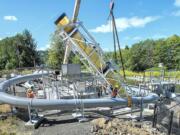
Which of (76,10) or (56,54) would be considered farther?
(56,54)

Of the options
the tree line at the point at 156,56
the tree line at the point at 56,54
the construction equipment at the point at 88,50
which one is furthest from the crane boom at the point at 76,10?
the tree line at the point at 156,56

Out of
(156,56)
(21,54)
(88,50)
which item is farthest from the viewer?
(156,56)

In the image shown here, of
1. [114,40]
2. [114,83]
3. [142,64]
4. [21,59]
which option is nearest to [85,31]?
[114,40]

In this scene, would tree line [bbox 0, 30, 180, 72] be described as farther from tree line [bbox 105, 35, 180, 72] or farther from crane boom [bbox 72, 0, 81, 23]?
crane boom [bbox 72, 0, 81, 23]

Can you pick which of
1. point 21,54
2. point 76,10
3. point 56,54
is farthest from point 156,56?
point 76,10

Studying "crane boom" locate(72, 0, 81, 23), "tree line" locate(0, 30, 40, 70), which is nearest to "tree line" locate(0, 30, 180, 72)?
"tree line" locate(0, 30, 40, 70)

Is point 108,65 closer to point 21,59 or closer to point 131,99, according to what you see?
point 131,99

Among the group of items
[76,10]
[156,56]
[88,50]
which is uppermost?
[156,56]

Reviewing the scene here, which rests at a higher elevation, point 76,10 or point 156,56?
point 156,56

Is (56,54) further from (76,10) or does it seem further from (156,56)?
(76,10)

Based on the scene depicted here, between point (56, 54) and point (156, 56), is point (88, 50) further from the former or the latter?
point (156, 56)

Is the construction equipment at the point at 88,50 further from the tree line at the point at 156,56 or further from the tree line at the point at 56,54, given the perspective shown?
the tree line at the point at 156,56

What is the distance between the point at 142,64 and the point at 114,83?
221ft

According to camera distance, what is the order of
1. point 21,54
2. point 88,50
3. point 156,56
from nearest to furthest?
point 88,50
point 21,54
point 156,56
